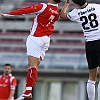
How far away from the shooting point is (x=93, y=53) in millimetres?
9477

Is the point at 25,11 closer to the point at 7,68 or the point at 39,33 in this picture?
the point at 39,33

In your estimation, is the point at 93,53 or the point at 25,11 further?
the point at 25,11

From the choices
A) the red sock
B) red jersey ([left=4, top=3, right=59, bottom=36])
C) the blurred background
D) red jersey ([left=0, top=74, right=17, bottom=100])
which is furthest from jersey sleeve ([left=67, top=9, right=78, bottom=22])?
the blurred background

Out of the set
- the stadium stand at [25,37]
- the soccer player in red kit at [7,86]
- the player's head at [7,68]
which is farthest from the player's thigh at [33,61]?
the stadium stand at [25,37]

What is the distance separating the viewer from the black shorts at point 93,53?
941 cm

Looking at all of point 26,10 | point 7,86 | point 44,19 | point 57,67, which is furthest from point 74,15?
point 57,67

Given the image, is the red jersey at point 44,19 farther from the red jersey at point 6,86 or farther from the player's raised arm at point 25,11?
the red jersey at point 6,86

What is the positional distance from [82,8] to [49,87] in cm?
1925

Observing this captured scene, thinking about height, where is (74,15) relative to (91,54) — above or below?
above

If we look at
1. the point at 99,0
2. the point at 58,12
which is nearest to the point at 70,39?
the point at 99,0

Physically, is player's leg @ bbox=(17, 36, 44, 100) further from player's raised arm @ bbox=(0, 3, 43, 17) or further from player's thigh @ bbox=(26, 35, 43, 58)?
player's raised arm @ bbox=(0, 3, 43, 17)

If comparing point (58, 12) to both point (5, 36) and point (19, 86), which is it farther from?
point (5, 36)

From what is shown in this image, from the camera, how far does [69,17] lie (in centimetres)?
977

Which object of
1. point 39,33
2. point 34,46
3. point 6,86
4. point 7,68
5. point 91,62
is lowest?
point 6,86
